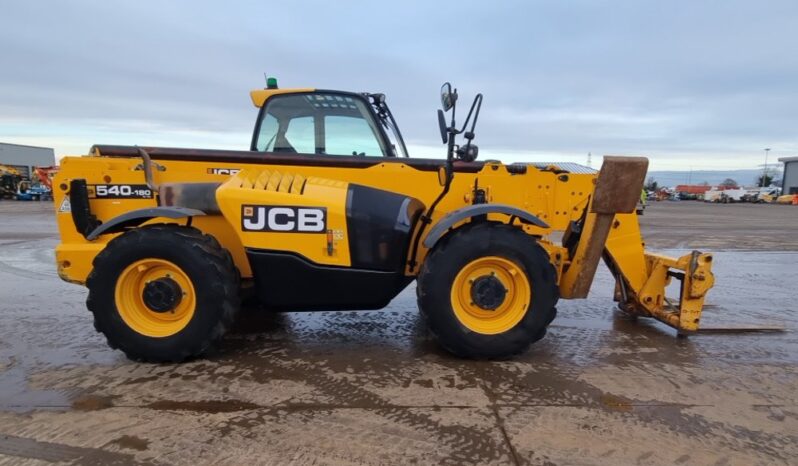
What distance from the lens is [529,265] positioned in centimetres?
377

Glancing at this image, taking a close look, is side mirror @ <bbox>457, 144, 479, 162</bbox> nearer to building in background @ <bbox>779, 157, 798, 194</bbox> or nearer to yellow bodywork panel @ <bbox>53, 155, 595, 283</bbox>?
yellow bodywork panel @ <bbox>53, 155, 595, 283</bbox>

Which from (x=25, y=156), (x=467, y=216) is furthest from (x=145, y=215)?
(x=25, y=156)

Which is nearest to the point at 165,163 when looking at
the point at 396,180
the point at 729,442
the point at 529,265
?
the point at 396,180

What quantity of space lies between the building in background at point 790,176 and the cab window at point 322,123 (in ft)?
269

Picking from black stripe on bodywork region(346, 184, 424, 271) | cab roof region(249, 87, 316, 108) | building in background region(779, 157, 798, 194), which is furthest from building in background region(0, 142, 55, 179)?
building in background region(779, 157, 798, 194)

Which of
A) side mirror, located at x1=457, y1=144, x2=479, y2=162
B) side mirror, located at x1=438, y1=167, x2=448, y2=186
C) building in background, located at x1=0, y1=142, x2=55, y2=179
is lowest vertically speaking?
side mirror, located at x1=438, y1=167, x2=448, y2=186

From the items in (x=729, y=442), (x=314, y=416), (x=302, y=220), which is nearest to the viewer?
(x=729, y=442)

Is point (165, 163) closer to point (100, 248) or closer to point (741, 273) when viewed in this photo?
point (100, 248)

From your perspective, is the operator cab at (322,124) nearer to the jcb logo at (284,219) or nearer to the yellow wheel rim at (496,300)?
the jcb logo at (284,219)

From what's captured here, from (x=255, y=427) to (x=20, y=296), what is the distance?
4715mm

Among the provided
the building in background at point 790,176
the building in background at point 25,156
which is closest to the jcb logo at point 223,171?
the building in background at point 25,156

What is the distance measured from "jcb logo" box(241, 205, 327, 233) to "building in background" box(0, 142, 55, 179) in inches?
2679

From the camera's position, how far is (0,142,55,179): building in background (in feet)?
196

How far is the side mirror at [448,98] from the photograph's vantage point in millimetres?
3869
